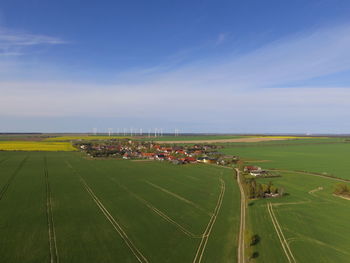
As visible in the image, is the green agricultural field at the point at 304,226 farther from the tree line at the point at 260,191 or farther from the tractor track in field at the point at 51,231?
the tractor track in field at the point at 51,231

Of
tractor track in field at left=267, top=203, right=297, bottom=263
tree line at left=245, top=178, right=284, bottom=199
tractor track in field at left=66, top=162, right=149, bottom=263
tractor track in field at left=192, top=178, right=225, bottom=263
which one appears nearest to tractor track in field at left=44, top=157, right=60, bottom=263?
tractor track in field at left=66, top=162, right=149, bottom=263

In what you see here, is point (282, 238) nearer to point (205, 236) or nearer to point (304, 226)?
point (304, 226)

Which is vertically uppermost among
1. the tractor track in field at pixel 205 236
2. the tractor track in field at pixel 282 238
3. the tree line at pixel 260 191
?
the tree line at pixel 260 191

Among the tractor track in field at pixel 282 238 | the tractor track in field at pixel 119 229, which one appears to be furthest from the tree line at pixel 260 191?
the tractor track in field at pixel 119 229

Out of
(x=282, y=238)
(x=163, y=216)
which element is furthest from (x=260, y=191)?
(x=163, y=216)

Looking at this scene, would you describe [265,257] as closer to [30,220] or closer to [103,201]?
[103,201]
